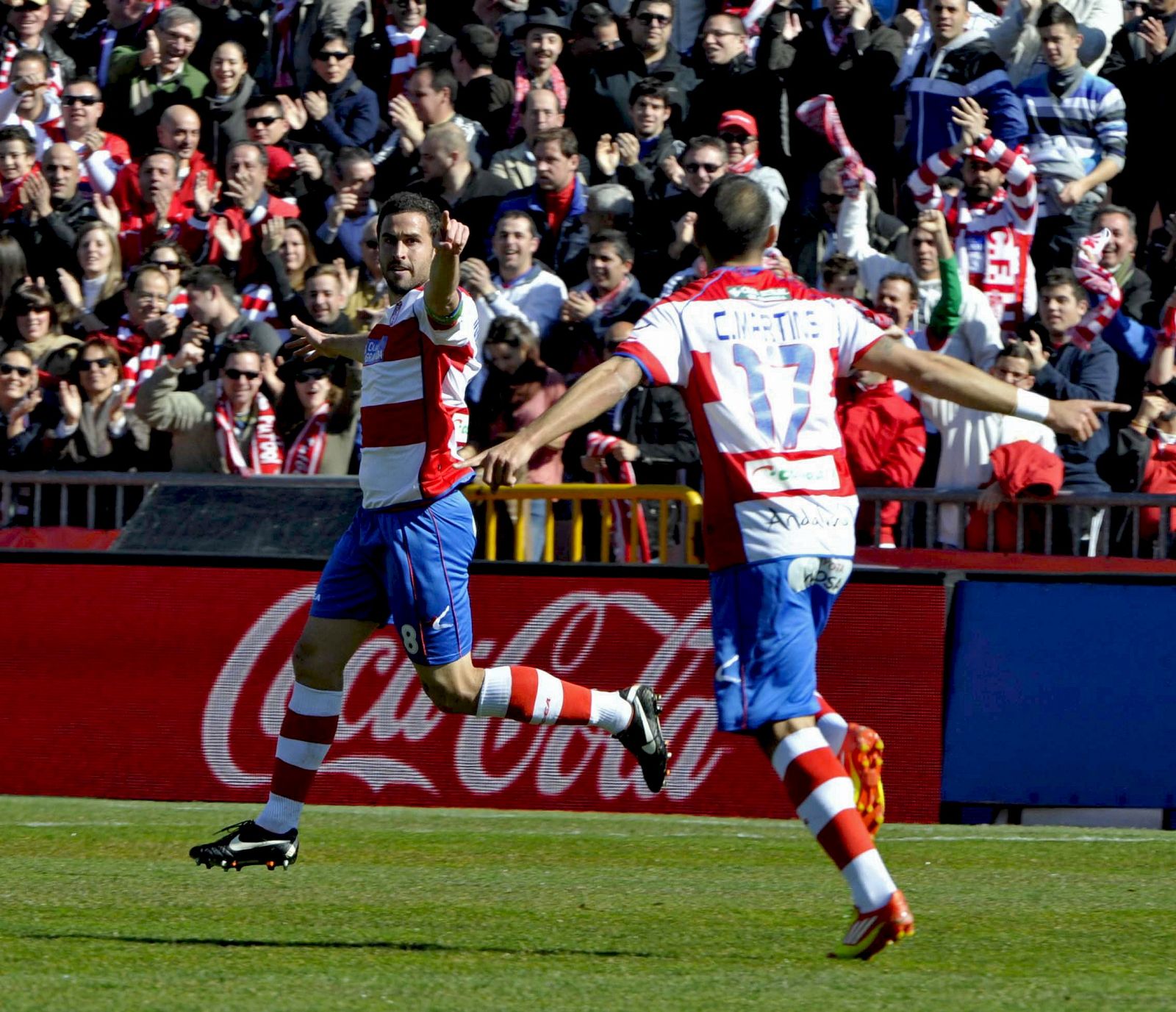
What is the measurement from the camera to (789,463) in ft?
19.6

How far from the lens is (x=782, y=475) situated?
19.5 feet

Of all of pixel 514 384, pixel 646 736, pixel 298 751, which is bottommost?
pixel 646 736

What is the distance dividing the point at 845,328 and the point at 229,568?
5.82 m

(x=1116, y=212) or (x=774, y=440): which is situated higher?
(x=1116, y=212)

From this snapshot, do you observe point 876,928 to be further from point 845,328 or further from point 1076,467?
point 1076,467

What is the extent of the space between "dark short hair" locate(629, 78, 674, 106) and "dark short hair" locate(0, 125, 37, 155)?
15.8ft

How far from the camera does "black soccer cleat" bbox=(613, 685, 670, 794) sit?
8133 millimetres

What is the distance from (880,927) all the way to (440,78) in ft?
34.1

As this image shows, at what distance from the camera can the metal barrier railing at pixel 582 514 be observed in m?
11.1

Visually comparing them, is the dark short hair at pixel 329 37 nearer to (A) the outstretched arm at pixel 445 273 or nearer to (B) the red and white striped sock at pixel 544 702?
(B) the red and white striped sock at pixel 544 702

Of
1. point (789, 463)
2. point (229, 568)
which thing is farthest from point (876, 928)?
point (229, 568)

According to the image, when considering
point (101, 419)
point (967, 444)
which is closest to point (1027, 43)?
point (967, 444)

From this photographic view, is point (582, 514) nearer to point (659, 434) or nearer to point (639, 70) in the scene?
point (659, 434)

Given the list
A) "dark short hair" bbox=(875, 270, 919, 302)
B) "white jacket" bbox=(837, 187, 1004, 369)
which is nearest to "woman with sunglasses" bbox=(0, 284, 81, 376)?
"white jacket" bbox=(837, 187, 1004, 369)
